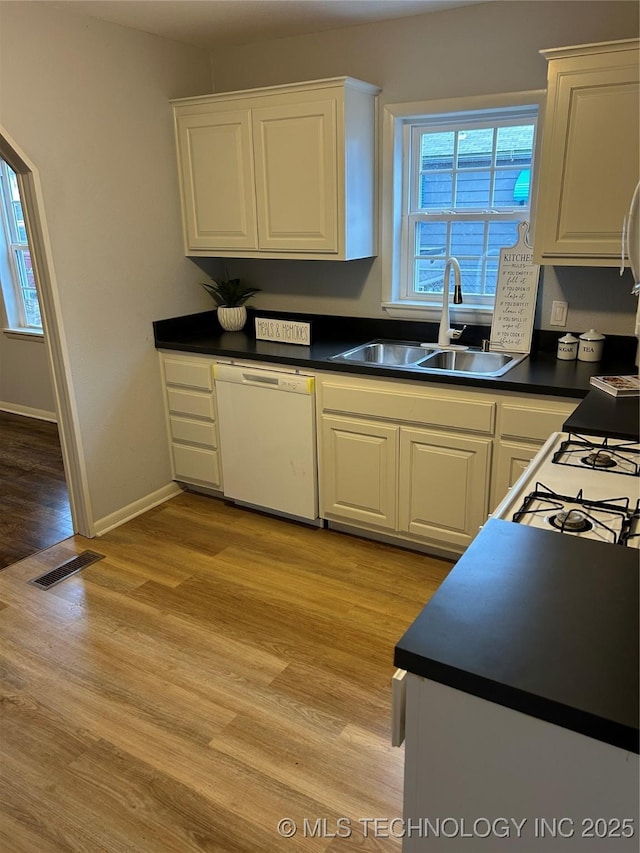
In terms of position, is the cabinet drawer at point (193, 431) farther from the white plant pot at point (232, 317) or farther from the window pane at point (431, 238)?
the window pane at point (431, 238)

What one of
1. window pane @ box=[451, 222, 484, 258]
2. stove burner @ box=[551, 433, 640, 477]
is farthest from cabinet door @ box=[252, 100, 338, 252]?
stove burner @ box=[551, 433, 640, 477]

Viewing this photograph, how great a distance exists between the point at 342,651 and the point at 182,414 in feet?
5.62

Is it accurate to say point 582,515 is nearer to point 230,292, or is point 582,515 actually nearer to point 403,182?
point 403,182

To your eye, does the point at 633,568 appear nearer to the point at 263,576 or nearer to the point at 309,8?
the point at 263,576

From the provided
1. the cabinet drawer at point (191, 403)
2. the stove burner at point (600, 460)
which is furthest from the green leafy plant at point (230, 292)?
the stove burner at point (600, 460)

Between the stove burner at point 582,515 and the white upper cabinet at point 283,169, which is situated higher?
the white upper cabinet at point 283,169

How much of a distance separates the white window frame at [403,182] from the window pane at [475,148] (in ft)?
0.27

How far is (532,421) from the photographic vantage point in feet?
8.36

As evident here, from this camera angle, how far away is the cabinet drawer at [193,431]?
3.51 m

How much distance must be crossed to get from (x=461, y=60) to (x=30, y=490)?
327 cm

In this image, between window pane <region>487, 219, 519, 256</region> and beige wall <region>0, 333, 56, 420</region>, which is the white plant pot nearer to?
window pane <region>487, 219, 519, 256</region>

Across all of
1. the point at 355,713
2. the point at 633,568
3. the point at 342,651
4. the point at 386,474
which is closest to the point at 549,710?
the point at 633,568

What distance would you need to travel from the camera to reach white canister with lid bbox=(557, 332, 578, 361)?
2.84 meters

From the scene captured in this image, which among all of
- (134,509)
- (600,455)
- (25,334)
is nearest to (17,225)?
(25,334)
